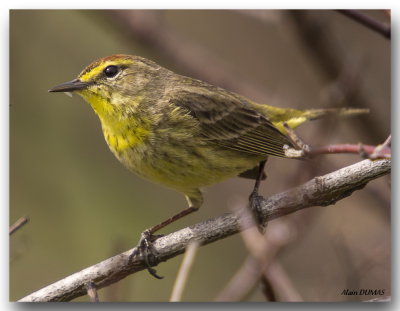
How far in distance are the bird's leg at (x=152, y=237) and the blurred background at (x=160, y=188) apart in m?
0.07

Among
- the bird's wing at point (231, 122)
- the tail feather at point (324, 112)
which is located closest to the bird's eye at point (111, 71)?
the bird's wing at point (231, 122)

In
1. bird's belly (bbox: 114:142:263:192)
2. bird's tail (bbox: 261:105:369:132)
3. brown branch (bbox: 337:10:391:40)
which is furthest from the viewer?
bird's tail (bbox: 261:105:369:132)

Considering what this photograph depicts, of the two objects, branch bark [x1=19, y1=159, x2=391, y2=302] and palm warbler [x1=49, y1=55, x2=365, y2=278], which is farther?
palm warbler [x1=49, y1=55, x2=365, y2=278]

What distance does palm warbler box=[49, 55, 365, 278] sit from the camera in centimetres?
267

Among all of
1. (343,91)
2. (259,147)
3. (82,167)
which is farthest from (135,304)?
(343,91)

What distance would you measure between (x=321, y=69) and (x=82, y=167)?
129 cm

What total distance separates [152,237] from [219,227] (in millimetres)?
386

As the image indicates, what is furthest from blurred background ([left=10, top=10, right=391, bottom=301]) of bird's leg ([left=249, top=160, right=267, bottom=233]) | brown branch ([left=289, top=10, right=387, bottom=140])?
bird's leg ([left=249, top=160, right=267, bottom=233])

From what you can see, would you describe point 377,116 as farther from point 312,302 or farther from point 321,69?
point 312,302

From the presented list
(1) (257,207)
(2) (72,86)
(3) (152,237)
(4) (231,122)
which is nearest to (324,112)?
(4) (231,122)

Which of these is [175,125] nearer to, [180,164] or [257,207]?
[180,164]

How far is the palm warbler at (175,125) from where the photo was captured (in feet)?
8.76

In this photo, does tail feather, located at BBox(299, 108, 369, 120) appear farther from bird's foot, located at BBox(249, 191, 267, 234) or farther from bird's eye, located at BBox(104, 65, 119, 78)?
bird's eye, located at BBox(104, 65, 119, 78)

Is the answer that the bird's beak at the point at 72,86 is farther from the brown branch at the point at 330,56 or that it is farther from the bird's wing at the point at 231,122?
the brown branch at the point at 330,56
